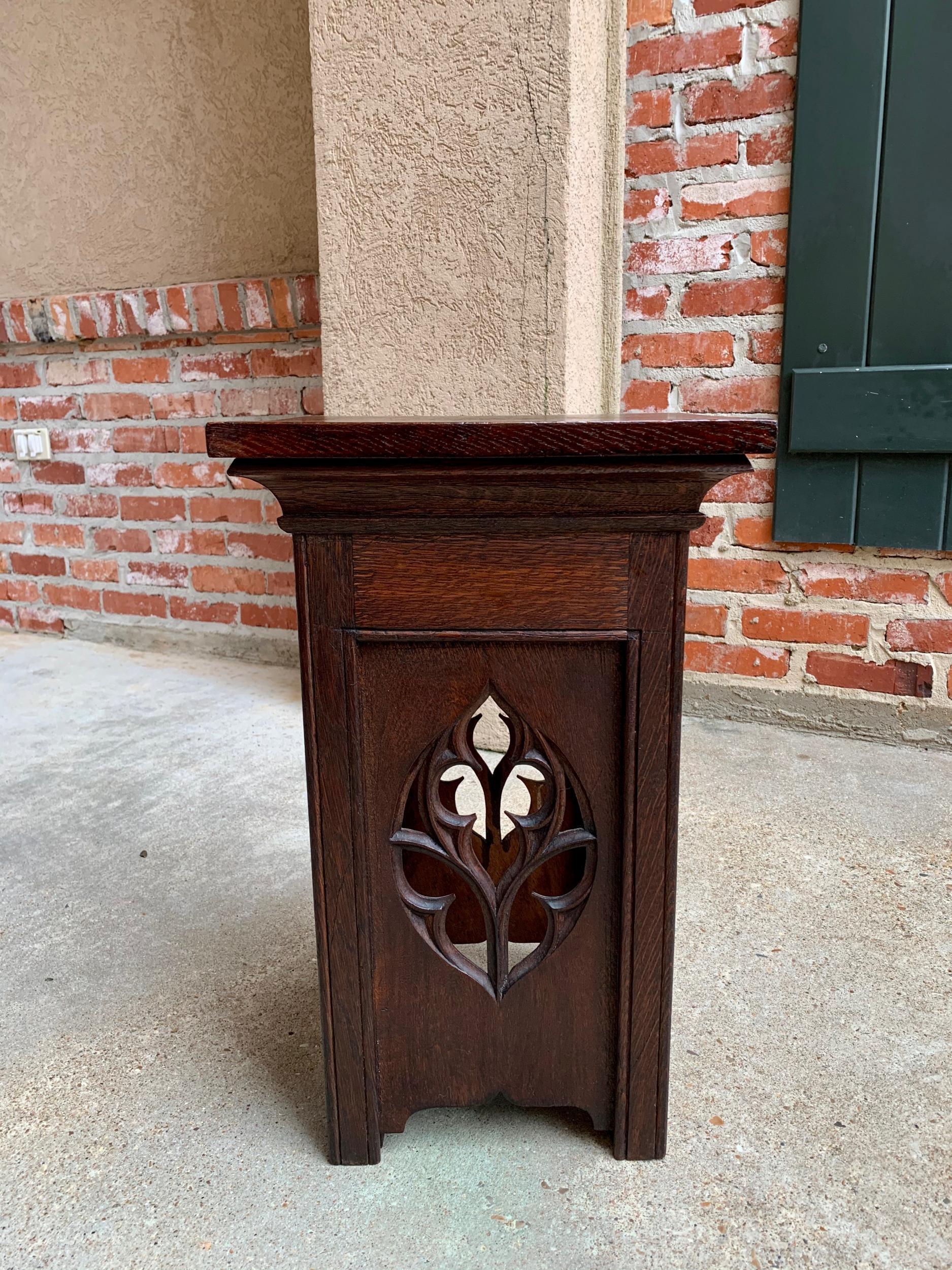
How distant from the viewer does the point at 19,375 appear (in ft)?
10.2

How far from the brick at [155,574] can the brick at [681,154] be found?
1.81 meters

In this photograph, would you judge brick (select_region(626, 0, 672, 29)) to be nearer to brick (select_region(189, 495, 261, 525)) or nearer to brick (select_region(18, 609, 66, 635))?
brick (select_region(189, 495, 261, 525))

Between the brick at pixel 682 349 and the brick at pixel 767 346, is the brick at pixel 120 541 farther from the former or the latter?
the brick at pixel 767 346

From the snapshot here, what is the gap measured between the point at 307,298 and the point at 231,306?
27 centimetres

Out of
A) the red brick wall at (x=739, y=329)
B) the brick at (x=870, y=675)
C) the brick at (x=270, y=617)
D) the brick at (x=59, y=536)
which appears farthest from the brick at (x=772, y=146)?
the brick at (x=59, y=536)

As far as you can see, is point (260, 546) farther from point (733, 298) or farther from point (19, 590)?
point (733, 298)

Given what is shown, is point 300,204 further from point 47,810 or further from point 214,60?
point 47,810

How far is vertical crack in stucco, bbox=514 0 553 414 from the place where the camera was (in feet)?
5.22

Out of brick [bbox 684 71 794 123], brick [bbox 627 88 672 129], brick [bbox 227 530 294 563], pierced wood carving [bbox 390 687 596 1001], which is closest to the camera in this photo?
pierced wood carving [bbox 390 687 596 1001]

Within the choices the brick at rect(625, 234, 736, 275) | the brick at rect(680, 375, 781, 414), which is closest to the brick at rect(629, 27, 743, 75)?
the brick at rect(625, 234, 736, 275)

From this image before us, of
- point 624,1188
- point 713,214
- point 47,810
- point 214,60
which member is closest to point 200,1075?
point 624,1188

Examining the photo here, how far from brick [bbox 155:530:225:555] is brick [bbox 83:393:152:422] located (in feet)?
1.27

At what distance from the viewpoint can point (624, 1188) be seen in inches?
35.8

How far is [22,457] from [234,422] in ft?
9.10
